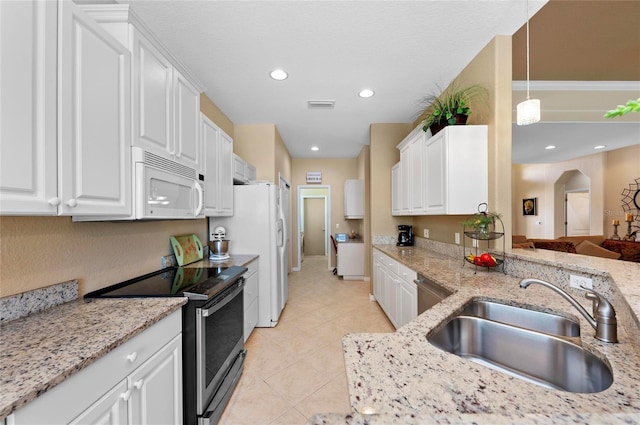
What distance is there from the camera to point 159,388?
1193mm

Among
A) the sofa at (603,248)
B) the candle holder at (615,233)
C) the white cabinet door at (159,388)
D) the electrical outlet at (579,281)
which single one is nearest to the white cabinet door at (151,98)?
the white cabinet door at (159,388)

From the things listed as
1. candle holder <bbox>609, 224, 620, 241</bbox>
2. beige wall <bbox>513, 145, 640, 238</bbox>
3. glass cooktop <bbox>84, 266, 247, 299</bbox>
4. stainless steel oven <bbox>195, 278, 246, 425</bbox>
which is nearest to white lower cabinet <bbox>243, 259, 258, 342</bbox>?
stainless steel oven <bbox>195, 278, 246, 425</bbox>

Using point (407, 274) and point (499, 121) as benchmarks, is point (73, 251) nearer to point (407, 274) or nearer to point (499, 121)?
point (407, 274)

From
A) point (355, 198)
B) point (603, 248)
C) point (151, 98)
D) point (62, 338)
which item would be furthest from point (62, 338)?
point (603, 248)

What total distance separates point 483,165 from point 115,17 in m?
2.71

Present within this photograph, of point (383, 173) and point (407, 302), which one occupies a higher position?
point (383, 173)

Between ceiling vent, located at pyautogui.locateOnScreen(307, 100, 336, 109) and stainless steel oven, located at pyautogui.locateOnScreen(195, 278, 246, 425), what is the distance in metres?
2.27

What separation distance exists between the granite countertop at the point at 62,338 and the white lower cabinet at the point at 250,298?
4.08ft

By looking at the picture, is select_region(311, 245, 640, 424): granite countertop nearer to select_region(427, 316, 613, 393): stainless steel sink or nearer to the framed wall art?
select_region(427, 316, 613, 393): stainless steel sink

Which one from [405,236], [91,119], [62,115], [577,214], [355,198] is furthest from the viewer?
[577,214]

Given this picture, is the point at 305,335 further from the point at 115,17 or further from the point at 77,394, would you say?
the point at 115,17

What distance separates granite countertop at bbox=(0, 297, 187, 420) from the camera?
701 millimetres

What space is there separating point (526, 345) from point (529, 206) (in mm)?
Result: 8024

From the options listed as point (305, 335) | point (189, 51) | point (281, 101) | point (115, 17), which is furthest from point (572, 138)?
point (115, 17)
